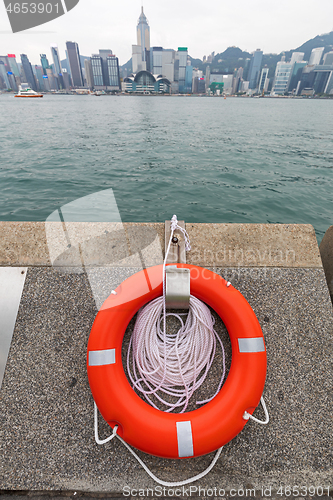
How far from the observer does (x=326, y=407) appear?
57.7 inches

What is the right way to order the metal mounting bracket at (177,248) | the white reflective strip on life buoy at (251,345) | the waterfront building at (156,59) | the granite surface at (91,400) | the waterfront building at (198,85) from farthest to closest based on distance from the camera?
the waterfront building at (156,59) → the waterfront building at (198,85) → the metal mounting bracket at (177,248) → the white reflective strip on life buoy at (251,345) → the granite surface at (91,400)

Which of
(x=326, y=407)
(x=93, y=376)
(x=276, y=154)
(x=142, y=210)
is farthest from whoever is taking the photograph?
(x=276, y=154)

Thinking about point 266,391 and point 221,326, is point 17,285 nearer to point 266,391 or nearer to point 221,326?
point 221,326

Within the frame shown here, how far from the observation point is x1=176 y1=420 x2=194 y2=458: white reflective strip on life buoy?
3.90 ft

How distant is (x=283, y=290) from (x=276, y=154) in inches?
376

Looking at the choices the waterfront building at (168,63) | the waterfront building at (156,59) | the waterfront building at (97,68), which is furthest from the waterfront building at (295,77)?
the waterfront building at (97,68)

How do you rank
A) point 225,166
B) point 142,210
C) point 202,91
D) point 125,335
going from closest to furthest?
point 125,335 < point 142,210 < point 225,166 < point 202,91

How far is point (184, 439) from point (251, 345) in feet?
2.03

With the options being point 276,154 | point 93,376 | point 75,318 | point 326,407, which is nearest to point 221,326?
point 326,407

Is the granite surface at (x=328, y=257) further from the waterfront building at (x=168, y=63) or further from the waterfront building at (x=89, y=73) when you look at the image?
the waterfront building at (x=168, y=63)

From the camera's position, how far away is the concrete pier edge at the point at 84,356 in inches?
51.0

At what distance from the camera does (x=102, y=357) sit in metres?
1.40

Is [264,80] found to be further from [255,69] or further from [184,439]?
[184,439]

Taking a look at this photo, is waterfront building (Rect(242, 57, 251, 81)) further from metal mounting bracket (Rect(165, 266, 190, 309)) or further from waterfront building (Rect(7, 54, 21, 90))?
metal mounting bracket (Rect(165, 266, 190, 309))
